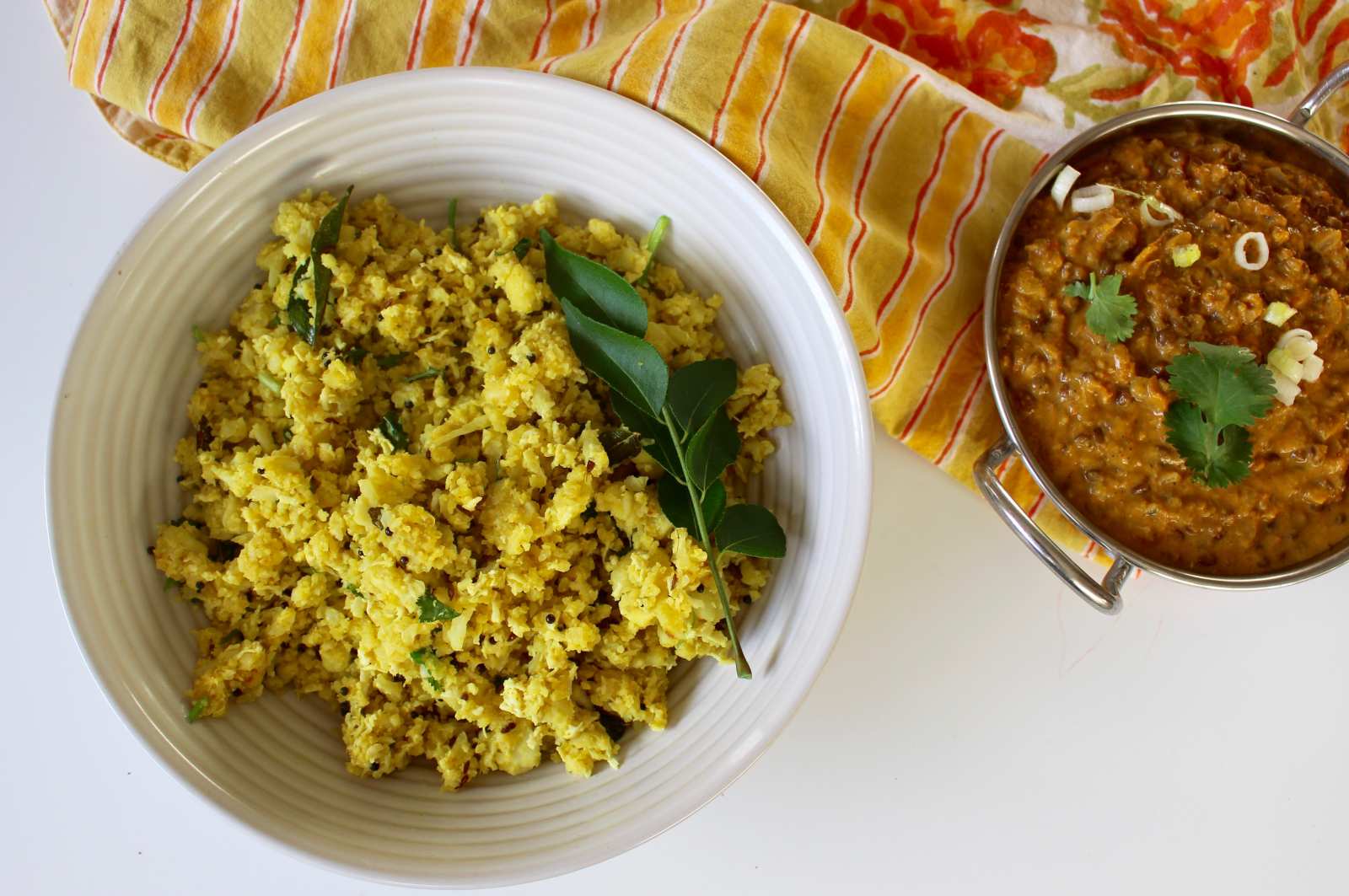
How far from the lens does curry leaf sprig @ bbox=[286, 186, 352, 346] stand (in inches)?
70.1

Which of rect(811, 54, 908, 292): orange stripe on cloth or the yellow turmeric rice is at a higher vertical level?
rect(811, 54, 908, 292): orange stripe on cloth

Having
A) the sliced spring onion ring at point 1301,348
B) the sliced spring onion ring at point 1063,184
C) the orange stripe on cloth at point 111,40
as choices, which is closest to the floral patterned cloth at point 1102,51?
the sliced spring onion ring at point 1063,184

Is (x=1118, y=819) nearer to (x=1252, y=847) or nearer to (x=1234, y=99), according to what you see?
(x=1252, y=847)

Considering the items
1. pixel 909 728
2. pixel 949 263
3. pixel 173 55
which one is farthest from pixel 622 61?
pixel 909 728

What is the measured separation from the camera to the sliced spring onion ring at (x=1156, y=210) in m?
1.89

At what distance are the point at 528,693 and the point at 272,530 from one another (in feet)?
1.72

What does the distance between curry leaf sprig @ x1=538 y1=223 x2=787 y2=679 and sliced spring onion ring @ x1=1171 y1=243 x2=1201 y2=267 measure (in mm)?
854

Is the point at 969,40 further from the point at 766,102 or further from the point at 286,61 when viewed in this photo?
the point at 286,61

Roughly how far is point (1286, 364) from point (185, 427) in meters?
2.03

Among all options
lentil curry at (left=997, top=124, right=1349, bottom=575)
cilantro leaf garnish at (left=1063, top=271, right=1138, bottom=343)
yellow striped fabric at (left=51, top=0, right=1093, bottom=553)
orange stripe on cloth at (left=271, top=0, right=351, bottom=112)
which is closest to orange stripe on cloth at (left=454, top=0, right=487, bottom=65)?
yellow striped fabric at (left=51, top=0, right=1093, bottom=553)

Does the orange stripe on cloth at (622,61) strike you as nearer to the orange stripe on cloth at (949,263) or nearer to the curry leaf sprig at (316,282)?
the curry leaf sprig at (316,282)

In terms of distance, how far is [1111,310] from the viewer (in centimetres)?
183

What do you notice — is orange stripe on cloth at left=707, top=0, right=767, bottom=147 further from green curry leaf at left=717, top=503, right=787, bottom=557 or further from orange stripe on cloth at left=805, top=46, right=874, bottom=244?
green curry leaf at left=717, top=503, right=787, bottom=557

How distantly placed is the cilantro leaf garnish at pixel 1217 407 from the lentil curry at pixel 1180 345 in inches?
1.3
